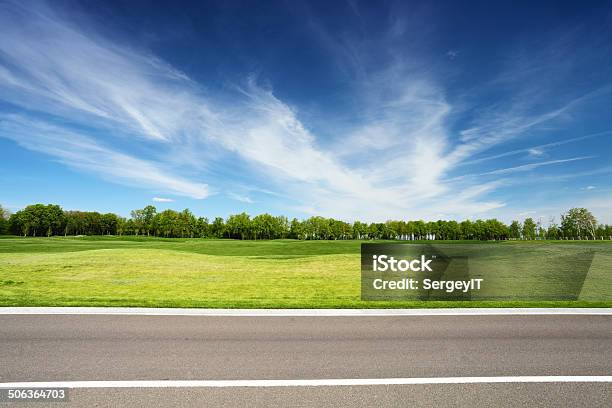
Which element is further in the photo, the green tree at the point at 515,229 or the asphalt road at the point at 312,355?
the green tree at the point at 515,229

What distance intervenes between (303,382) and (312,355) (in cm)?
108

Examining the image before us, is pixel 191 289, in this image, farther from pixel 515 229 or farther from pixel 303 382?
pixel 515 229

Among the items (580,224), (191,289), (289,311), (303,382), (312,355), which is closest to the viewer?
(303,382)

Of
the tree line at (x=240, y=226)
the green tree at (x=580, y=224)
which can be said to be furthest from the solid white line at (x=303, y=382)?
the green tree at (x=580, y=224)

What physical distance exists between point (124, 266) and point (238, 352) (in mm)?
20753

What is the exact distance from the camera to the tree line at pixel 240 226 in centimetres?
11569

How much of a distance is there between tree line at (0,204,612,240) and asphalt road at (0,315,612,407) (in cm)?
11092

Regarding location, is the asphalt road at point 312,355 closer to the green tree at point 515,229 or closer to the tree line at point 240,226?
the tree line at point 240,226

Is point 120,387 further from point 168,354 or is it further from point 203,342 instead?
point 203,342

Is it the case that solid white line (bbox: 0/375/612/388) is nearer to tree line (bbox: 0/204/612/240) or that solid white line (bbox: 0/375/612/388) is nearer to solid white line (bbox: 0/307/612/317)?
solid white line (bbox: 0/307/612/317)

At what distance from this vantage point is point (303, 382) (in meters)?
5.01

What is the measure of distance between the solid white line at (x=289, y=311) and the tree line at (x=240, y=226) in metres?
109

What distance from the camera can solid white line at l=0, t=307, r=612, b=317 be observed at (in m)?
8.97

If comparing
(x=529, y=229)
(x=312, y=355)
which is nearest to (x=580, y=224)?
(x=529, y=229)
